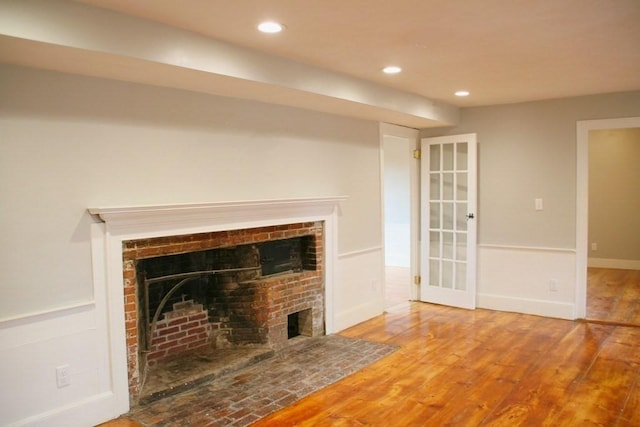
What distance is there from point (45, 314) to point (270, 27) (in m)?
2.01

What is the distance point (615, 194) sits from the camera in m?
7.26

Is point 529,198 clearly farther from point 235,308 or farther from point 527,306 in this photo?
point 235,308

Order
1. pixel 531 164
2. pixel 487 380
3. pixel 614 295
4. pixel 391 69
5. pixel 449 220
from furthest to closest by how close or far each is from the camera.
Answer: pixel 614 295 → pixel 449 220 → pixel 531 164 → pixel 391 69 → pixel 487 380

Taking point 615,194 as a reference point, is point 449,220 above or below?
below

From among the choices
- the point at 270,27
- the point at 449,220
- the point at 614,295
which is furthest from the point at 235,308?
the point at 614,295

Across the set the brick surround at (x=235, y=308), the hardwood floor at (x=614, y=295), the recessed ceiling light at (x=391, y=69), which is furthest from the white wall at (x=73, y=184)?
the hardwood floor at (x=614, y=295)

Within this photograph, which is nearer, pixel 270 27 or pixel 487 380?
pixel 270 27

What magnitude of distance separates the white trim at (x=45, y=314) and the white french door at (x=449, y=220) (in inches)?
154

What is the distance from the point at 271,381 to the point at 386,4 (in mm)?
2545

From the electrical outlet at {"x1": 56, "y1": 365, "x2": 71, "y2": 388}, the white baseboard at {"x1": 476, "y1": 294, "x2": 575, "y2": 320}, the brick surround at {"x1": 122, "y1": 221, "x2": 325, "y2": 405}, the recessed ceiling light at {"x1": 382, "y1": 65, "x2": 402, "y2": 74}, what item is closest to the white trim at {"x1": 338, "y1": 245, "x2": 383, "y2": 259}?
the brick surround at {"x1": 122, "y1": 221, "x2": 325, "y2": 405}

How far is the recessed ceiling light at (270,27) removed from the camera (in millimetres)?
2568

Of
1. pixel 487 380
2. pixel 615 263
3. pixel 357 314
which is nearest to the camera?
pixel 487 380

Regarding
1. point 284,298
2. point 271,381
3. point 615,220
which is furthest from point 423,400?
point 615,220

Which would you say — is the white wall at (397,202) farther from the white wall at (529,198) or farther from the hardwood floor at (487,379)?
the hardwood floor at (487,379)
